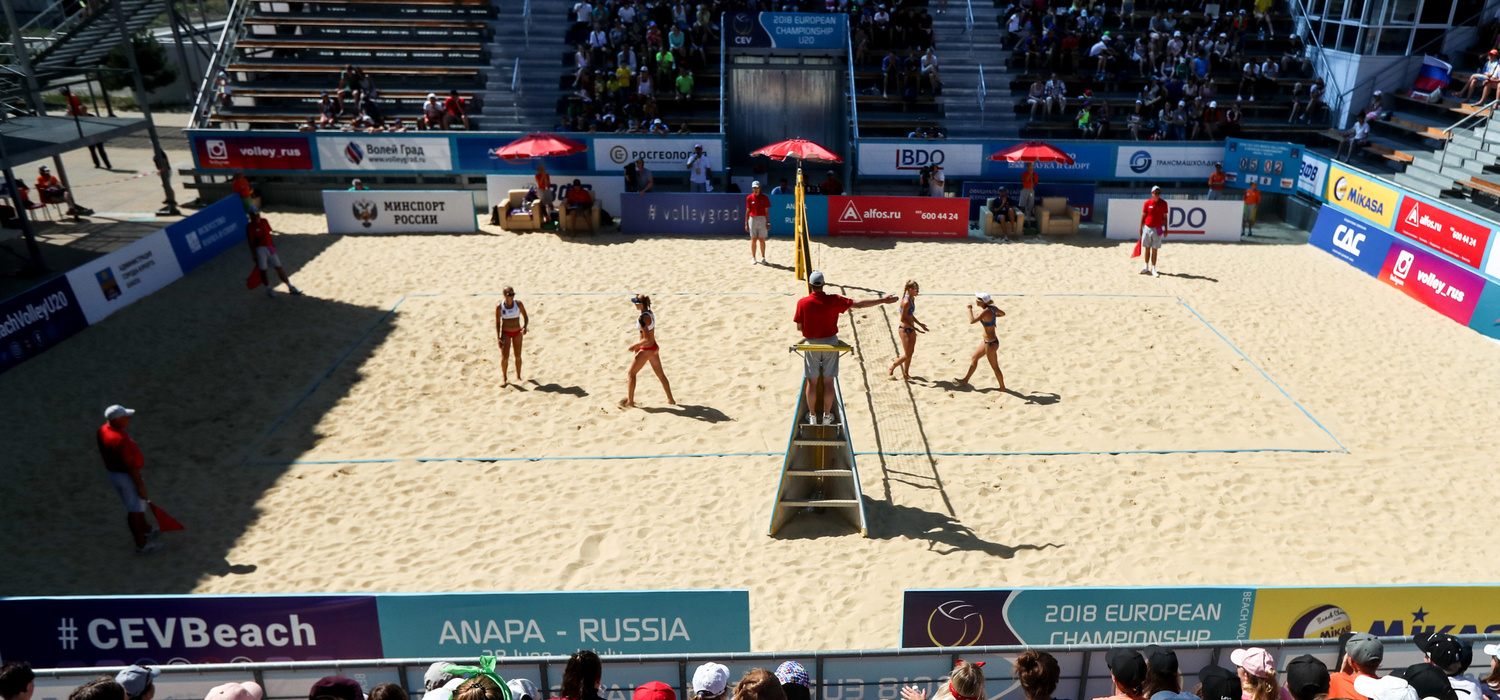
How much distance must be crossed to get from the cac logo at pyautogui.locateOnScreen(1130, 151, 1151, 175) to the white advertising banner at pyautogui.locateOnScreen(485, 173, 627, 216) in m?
11.4

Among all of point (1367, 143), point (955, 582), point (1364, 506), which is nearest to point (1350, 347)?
point (1364, 506)

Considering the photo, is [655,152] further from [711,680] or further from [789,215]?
[711,680]

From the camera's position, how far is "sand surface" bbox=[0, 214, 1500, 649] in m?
8.23

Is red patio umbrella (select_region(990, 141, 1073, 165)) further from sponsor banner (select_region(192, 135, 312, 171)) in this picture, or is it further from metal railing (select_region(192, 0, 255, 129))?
metal railing (select_region(192, 0, 255, 129))

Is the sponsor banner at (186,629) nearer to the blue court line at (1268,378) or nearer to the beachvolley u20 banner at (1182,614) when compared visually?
the beachvolley u20 banner at (1182,614)

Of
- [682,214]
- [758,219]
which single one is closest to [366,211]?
[682,214]

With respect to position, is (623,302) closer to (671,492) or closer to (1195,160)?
(671,492)

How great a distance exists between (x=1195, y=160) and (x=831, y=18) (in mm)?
9367

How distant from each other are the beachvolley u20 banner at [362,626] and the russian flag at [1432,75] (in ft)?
80.9

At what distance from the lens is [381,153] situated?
70.8 feet

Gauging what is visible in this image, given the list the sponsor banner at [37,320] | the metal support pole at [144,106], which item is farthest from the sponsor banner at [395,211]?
the sponsor banner at [37,320]

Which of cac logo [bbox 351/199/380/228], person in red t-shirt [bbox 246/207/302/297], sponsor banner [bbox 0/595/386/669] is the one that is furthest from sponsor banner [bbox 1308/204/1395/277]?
cac logo [bbox 351/199/380/228]

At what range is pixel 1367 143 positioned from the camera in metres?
22.9

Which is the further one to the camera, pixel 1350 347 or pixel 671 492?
pixel 1350 347
